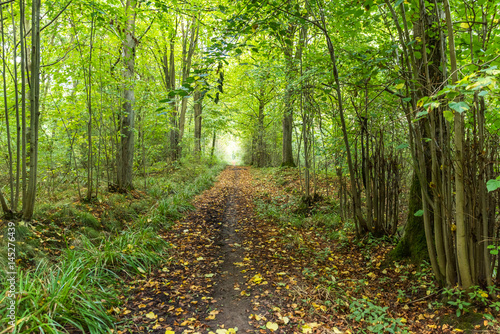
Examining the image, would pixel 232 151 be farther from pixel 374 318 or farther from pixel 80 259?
pixel 374 318

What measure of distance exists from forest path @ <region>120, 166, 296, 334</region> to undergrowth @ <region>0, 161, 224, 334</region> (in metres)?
0.30

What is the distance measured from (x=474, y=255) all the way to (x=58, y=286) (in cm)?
440

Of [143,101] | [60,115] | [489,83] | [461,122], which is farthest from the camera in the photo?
[143,101]

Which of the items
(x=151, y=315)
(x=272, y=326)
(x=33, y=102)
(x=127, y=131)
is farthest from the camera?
(x=127, y=131)

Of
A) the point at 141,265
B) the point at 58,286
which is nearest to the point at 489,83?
the point at 58,286

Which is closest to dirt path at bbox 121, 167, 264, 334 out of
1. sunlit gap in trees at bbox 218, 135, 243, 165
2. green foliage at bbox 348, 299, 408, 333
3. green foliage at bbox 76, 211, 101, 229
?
green foliage at bbox 348, 299, 408, 333

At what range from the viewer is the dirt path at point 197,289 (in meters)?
2.82

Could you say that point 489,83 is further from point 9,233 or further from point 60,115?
point 60,115

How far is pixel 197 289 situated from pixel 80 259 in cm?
161

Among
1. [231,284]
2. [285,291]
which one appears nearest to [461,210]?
[285,291]

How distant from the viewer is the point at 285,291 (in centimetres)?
338

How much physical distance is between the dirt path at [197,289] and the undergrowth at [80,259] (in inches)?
10.7

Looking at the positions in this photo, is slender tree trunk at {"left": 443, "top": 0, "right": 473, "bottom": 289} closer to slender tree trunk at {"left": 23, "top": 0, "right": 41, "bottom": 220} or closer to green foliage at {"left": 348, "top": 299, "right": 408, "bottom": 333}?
green foliage at {"left": 348, "top": 299, "right": 408, "bottom": 333}

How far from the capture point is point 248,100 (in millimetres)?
19469
